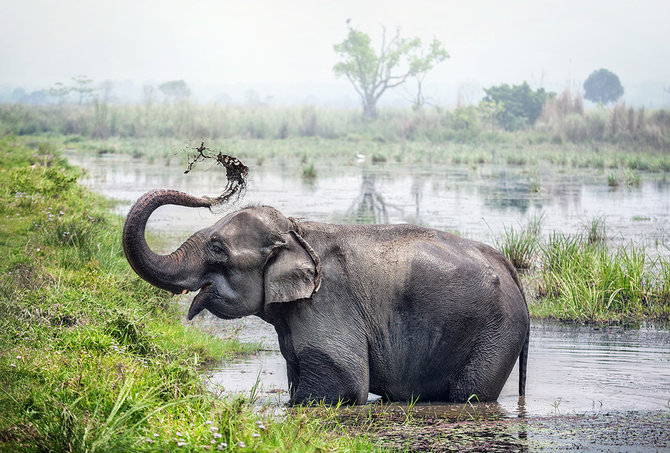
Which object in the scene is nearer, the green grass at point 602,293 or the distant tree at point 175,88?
the green grass at point 602,293

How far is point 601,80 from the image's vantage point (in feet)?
438

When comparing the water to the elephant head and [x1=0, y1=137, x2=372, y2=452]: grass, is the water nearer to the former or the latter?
[x1=0, y1=137, x2=372, y2=452]: grass

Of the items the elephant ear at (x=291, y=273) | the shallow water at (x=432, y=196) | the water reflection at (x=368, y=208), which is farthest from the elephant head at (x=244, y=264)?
the water reflection at (x=368, y=208)

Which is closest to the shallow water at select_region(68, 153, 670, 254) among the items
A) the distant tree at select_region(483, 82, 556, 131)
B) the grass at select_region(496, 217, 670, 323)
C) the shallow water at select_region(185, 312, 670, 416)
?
the grass at select_region(496, 217, 670, 323)

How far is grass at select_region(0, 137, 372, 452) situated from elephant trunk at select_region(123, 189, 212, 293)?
22.1 inches

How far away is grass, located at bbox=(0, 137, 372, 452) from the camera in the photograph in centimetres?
509

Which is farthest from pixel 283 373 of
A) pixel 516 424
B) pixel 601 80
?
pixel 601 80

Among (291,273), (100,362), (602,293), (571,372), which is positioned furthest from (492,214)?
(100,362)

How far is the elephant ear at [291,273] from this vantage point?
6.50 meters

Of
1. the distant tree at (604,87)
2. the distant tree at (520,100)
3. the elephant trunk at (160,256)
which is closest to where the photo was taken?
the elephant trunk at (160,256)

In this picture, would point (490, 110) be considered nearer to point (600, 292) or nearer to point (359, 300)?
point (600, 292)

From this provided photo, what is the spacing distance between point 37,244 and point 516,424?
669cm

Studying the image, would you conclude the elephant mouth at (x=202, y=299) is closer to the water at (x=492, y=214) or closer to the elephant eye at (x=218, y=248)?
the elephant eye at (x=218, y=248)

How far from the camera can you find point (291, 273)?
6520 mm
